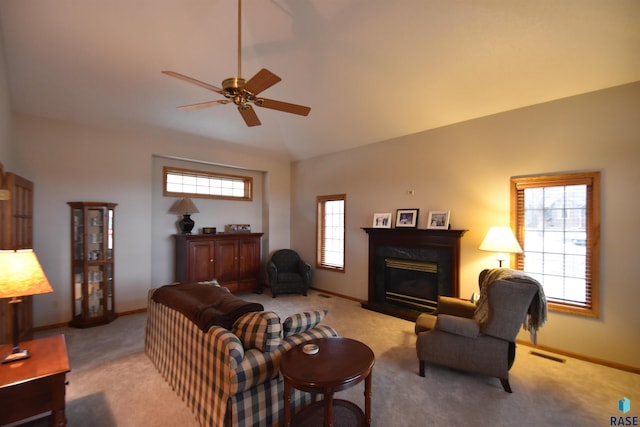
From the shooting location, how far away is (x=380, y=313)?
460 cm

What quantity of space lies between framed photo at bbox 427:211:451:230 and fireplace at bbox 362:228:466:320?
10 centimetres

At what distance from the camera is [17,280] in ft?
5.45

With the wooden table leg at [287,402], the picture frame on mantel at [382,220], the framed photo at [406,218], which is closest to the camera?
the wooden table leg at [287,402]

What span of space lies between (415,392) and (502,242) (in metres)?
1.98

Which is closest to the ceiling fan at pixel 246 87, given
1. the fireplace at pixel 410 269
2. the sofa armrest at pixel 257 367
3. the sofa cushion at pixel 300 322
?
the sofa cushion at pixel 300 322

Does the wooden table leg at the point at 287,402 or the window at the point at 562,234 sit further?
the window at the point at 562,234

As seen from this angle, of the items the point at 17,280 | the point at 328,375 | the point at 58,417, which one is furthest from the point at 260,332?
the point at 17,280

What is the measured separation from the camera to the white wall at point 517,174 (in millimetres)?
2916

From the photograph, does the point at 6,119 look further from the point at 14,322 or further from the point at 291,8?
the point at 291,8

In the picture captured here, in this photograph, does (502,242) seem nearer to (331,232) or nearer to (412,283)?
(412,283)

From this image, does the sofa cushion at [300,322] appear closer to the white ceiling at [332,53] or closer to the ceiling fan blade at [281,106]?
the ceiling fan blade at [281,106]

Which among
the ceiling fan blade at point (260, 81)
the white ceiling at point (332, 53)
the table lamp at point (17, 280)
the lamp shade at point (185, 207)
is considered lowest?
the table lamp at point (17, 280)

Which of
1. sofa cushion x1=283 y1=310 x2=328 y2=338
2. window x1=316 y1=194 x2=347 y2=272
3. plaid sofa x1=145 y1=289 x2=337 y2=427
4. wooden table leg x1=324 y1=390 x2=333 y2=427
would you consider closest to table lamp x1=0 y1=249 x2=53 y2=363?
plaid sofa x1=145 y1=289 x2=337 y2=427

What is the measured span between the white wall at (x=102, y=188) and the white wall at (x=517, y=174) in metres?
3.12
